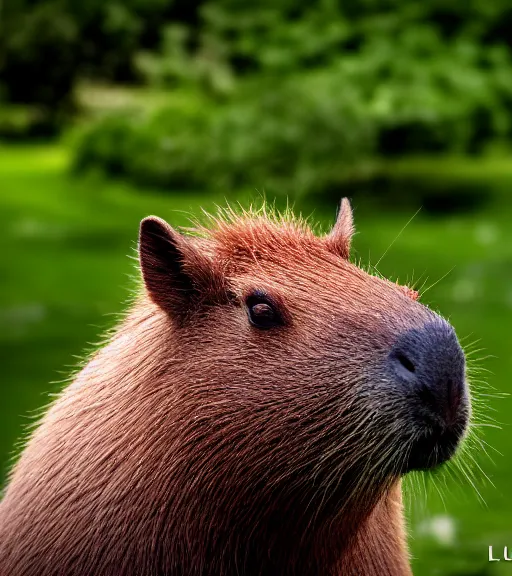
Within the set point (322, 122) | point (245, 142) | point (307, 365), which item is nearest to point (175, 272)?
point (307, 365)

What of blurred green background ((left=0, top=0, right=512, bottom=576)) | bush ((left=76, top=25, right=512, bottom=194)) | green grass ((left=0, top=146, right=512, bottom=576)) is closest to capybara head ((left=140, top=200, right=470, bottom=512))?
green grass ((left=0, top=146, right=512, bottom=576))

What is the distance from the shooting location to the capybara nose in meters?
3.36

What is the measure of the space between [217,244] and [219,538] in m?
1.00

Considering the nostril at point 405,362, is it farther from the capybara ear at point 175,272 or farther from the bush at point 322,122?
the bush at point 322,122

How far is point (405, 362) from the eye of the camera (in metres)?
3.39

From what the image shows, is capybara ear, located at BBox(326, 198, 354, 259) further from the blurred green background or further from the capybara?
the blurred green background

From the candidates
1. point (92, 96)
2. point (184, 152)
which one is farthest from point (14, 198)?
point (92, 96)

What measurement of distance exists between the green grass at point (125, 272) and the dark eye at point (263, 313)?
3.79 meters

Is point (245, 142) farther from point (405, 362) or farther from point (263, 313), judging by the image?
point (405, 362)

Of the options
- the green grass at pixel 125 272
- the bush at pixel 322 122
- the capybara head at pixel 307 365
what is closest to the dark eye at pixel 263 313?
the capybara head at pixel 307 365

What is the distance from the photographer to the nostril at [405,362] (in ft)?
11.1

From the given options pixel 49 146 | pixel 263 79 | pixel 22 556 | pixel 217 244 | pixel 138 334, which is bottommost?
pixel 49 146

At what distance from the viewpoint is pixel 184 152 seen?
1803 cm

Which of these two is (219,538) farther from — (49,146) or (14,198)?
(49,146)
